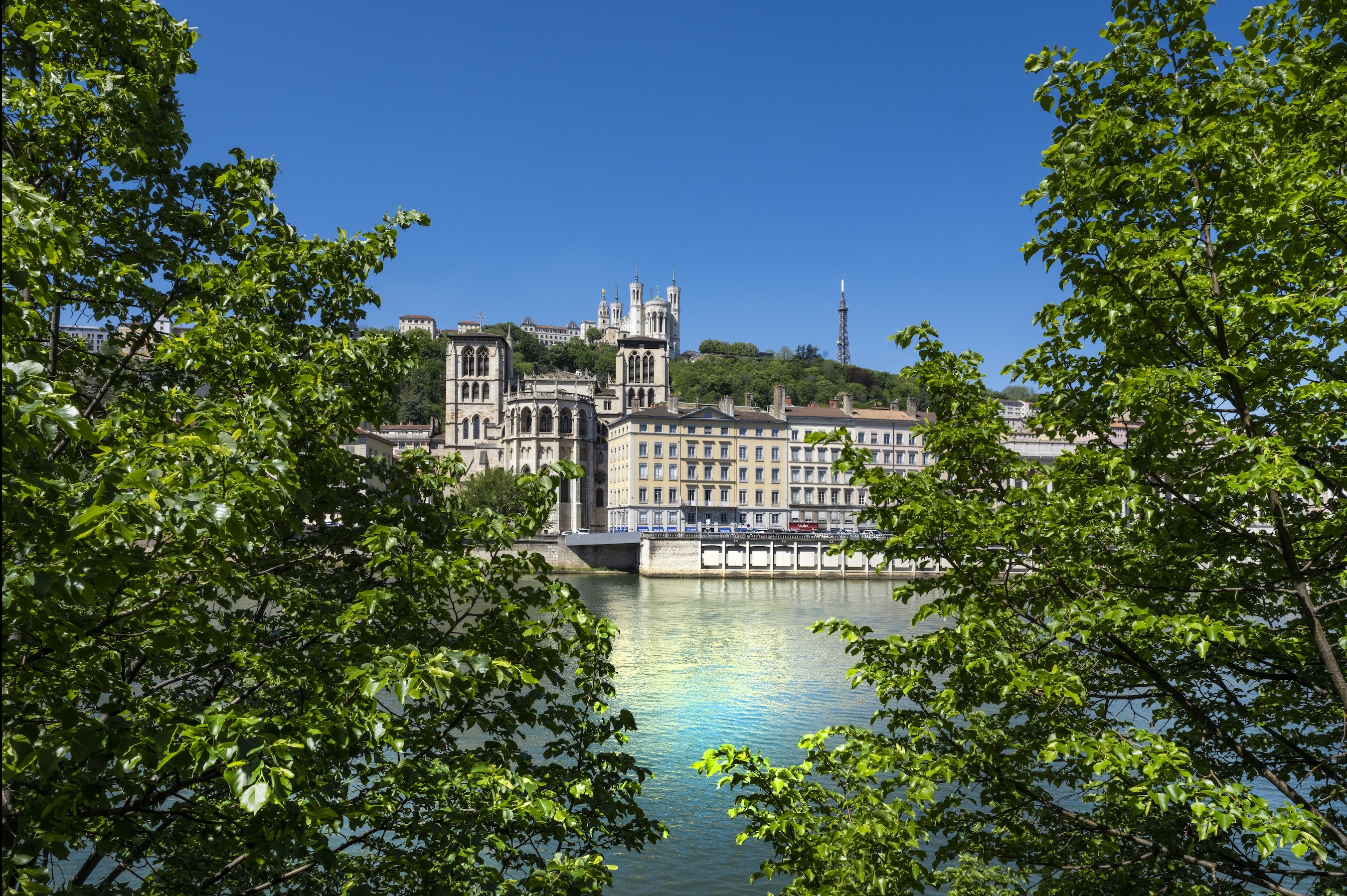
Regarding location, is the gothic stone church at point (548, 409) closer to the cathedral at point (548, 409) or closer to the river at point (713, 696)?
the cathedral at point (548, 409)

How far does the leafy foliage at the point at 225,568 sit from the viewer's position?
3518mm

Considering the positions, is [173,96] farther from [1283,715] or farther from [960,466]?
[1283,715]

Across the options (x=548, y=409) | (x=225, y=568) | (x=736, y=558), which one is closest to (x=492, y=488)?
(x=736, y=558)

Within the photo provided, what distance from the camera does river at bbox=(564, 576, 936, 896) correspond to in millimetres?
14102

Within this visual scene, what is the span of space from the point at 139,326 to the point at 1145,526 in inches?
306

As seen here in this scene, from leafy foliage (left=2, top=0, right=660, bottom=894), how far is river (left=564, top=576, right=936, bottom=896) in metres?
5.27

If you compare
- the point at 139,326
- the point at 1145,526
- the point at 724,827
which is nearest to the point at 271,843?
the point at 139,326

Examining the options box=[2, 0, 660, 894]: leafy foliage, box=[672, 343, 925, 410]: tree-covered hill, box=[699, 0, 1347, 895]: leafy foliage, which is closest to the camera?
box=[2, 0, 660, 894]: leafy foliage

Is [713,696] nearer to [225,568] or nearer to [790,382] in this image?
[225,568]

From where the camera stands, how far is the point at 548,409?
103188 millimetres

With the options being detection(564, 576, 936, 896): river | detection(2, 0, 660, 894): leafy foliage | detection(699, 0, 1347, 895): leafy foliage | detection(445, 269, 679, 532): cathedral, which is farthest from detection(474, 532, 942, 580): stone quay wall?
detection(2, 0, 660, 894): leafy foliage

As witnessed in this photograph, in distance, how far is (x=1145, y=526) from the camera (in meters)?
6.54

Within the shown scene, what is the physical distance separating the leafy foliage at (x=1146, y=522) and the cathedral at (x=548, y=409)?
9368cm

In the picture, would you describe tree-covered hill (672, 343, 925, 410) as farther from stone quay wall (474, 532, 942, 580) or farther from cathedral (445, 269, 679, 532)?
stone quay wall (474, 532, 942, 580)
